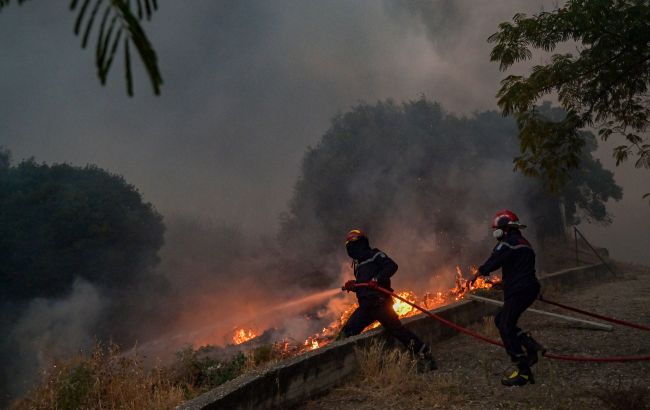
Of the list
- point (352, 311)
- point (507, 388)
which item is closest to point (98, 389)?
point (507, 388)

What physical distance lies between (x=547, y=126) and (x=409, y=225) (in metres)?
16.5

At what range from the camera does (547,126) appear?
7.11m

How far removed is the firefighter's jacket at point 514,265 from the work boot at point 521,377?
766 mm

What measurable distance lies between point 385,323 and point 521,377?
175 centimetres

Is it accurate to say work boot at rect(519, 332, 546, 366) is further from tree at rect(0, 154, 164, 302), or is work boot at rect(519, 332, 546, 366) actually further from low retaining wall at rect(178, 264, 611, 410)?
tree at rect(0, 154, 164, 302)

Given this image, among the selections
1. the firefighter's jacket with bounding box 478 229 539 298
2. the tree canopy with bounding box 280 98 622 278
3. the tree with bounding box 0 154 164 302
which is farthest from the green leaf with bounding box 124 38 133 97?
the tree canopy with bounding box 280 98 622 278

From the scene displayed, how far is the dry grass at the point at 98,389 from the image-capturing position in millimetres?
4934

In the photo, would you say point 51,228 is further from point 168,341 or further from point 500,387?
point 500,387

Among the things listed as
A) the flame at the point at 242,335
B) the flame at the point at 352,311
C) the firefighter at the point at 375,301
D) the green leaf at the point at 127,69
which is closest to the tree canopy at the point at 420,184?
the flame at the point at 242,335

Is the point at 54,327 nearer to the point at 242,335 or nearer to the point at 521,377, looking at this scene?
the point at 242,335

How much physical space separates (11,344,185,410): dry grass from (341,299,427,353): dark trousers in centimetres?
238

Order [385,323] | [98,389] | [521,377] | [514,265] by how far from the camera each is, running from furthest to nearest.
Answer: [385,323] < [514,265] < [98,389] < [521,377]

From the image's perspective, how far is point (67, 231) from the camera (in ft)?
62.2

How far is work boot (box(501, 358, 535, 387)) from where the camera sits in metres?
4.94
